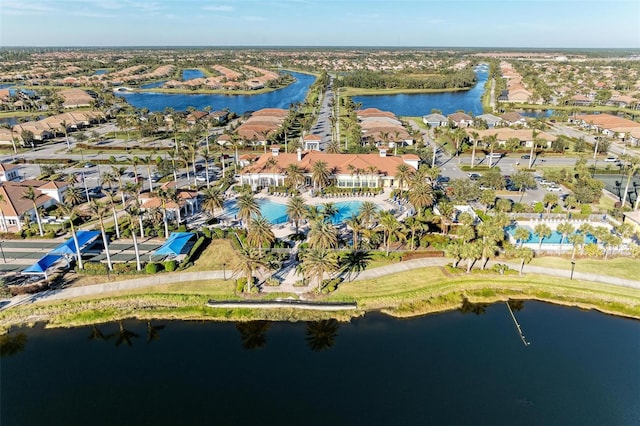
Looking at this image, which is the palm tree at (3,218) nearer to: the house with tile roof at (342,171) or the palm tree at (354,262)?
the house with tile roof at (342,171)

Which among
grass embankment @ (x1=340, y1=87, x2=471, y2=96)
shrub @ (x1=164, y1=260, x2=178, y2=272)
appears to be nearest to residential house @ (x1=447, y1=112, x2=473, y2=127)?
grass embankment @ (x1=340, y1=87, x2=471, y2=96)

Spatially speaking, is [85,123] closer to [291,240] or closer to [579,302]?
[291,240]

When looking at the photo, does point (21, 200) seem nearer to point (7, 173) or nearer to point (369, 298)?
point (7, 173)

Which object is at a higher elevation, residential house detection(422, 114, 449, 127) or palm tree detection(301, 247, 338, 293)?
residential house detection(422, 114, 449, 127)

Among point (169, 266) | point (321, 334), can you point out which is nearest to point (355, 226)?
point (321, 334)

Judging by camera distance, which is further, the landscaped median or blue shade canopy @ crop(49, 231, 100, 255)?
blue shade canopy @ crop(49, 231, 100, 255)

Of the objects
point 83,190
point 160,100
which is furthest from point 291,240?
point 160,100

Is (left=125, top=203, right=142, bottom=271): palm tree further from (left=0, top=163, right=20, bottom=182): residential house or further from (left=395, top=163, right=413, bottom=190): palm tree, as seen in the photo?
(left=395, top=163, right=413, bottom=190): palm tree
